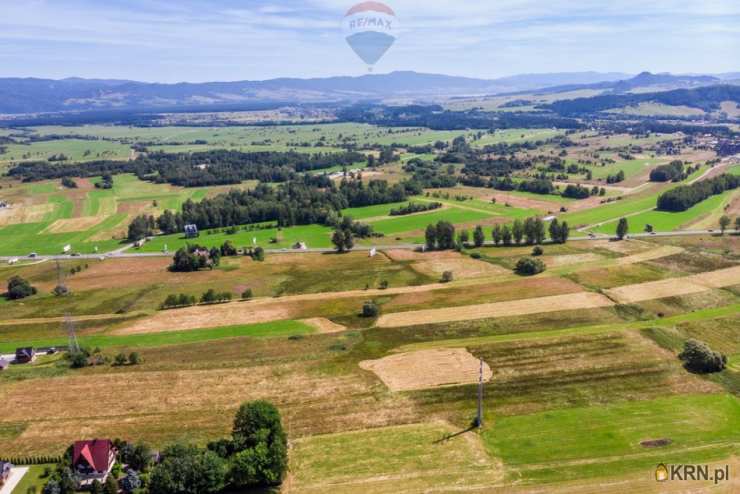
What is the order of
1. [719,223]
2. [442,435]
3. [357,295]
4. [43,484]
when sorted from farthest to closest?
[719,223] < [357,295] < [442,435] < [43,484]

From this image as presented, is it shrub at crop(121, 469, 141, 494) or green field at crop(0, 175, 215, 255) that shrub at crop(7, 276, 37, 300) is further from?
shrub at crop(121, 469, 141, 494)

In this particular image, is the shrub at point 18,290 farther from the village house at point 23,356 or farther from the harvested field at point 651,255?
the harvested field at point 651,255

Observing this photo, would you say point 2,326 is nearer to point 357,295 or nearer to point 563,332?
point 357,295

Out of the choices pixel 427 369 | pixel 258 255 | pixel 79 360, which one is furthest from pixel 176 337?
pixel 258 255

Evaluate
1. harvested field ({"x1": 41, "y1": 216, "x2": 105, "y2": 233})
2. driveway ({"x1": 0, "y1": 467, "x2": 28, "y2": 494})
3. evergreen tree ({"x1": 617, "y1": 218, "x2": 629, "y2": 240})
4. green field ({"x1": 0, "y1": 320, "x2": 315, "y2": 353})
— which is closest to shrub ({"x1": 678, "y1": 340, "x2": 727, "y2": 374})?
green field ({"x1": 0, "y1": 320, "x2": 315, "y2": 353})

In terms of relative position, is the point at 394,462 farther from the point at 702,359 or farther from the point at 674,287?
the point at 674,287

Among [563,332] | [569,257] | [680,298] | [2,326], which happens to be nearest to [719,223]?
[569,257]
